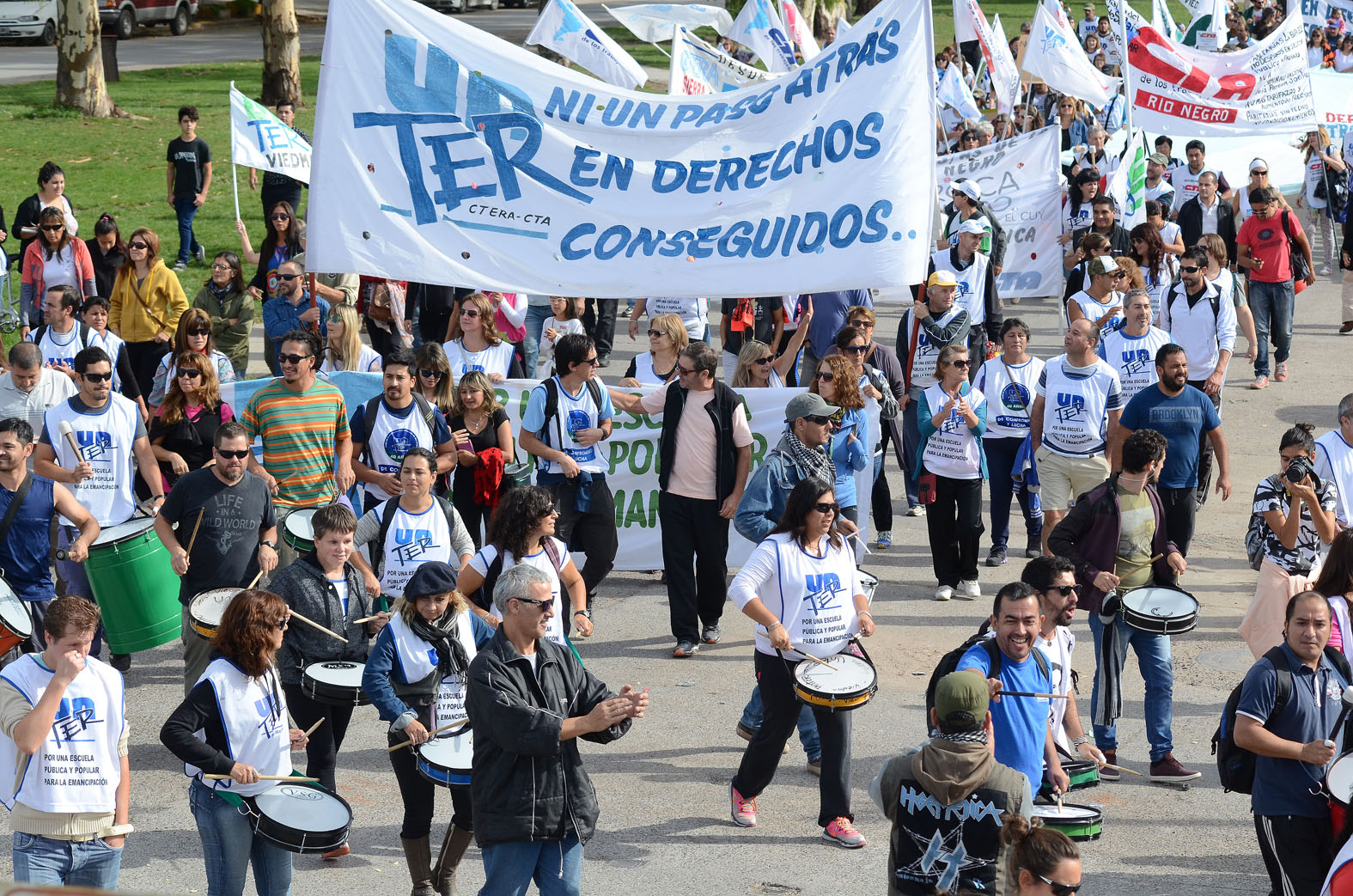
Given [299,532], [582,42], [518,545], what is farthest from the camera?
[582,42]

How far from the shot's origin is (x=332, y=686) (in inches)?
277

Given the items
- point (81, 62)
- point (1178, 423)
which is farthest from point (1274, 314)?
point (81, 62)

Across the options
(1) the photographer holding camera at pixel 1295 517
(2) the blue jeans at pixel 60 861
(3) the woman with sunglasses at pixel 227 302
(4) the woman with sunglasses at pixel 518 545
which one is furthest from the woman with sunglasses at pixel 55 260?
(1) the photographer holding camera at pixel 1295 517

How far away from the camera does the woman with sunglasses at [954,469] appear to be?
1054cm

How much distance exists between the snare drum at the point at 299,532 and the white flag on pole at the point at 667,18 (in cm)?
1206

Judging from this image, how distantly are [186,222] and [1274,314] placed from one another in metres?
12.1

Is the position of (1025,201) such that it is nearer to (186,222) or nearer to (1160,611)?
(1160,611)

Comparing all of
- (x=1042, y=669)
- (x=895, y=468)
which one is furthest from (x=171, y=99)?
(x=1042, y=669)

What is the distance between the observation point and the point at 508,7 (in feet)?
150

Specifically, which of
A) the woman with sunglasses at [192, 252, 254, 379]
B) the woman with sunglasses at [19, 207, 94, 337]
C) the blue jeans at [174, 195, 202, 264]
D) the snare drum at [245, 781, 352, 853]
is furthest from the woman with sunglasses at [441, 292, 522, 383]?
the blue jeans at [174, 195, 202, 264]

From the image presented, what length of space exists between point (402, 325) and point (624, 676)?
16.1ft

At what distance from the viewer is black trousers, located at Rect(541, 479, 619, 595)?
32.1 ft

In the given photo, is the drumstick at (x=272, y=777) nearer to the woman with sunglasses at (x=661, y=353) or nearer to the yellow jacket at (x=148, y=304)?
the woman with sunglasses at (x=661, y=353)

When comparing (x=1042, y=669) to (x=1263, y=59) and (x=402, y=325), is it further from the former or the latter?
(x=1263, y=59)
